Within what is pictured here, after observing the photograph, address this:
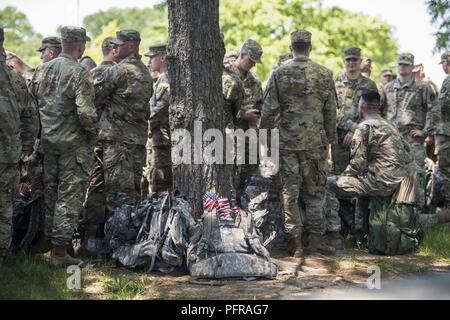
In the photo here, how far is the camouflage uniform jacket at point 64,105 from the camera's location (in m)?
6.89

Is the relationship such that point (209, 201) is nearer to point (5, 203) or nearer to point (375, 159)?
point (5, 203)

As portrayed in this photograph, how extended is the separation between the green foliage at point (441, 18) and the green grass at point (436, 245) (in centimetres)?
419

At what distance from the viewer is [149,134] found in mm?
9336

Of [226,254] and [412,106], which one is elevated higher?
[412,106]

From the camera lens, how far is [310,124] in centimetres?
786

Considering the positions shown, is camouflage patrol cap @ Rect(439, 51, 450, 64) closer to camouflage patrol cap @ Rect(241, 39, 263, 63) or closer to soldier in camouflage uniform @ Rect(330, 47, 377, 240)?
soldier in camouflage uniform @ Rect(330, 47, 377, 240)

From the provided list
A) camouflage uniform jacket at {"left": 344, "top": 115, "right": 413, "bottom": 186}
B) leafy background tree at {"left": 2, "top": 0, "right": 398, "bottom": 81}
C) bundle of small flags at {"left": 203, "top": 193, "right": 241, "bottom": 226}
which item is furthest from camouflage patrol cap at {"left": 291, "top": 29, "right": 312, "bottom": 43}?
leafy background tree at {"left": 2, "top": 0, "right": 398, "bottom": 81}

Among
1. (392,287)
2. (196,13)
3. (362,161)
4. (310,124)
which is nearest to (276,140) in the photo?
(310,124)

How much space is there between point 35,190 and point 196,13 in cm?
275

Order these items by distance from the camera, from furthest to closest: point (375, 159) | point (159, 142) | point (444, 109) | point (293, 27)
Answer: point (293, 27)
point (444, 109)
point (159, 142)
point (375, 159)

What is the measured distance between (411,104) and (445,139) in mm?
932

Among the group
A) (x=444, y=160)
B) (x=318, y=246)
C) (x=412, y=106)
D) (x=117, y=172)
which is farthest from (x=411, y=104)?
(x=117, y=172)

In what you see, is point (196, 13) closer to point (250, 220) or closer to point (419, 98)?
point (250, 220)

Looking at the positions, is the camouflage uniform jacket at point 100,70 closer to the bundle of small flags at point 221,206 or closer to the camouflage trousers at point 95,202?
the camouflage trousers at point 95,202
